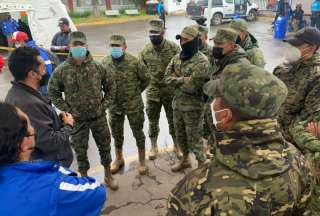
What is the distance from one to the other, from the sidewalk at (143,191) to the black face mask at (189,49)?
5.36ft

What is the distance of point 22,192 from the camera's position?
5.01 ft

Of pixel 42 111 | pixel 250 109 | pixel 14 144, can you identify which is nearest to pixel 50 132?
pixel 42 111

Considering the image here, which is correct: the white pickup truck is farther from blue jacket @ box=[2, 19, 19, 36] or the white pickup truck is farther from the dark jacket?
the dark jacket

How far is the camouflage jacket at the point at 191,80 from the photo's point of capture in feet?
13.7

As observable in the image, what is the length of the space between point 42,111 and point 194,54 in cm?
215

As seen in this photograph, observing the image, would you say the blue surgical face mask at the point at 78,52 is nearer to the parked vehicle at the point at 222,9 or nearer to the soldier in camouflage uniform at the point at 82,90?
the soldier in camouflage uniform at the point at 82,90

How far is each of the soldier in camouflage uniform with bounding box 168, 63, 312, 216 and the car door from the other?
20.4m

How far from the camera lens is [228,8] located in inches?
825

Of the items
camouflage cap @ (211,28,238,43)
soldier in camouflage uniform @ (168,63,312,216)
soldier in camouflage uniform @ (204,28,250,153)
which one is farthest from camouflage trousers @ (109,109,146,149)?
soldier in camouflage uniform @ (168,63,312,216)

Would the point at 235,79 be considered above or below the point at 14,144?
above

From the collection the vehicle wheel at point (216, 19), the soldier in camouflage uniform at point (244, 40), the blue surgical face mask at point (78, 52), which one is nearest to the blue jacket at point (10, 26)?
the blue surgical face mask at point (78, 52)

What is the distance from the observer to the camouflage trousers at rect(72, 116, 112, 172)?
4.07 metres

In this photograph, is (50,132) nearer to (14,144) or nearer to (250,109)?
(14,144)

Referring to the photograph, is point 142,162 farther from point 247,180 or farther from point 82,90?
point 247,180
